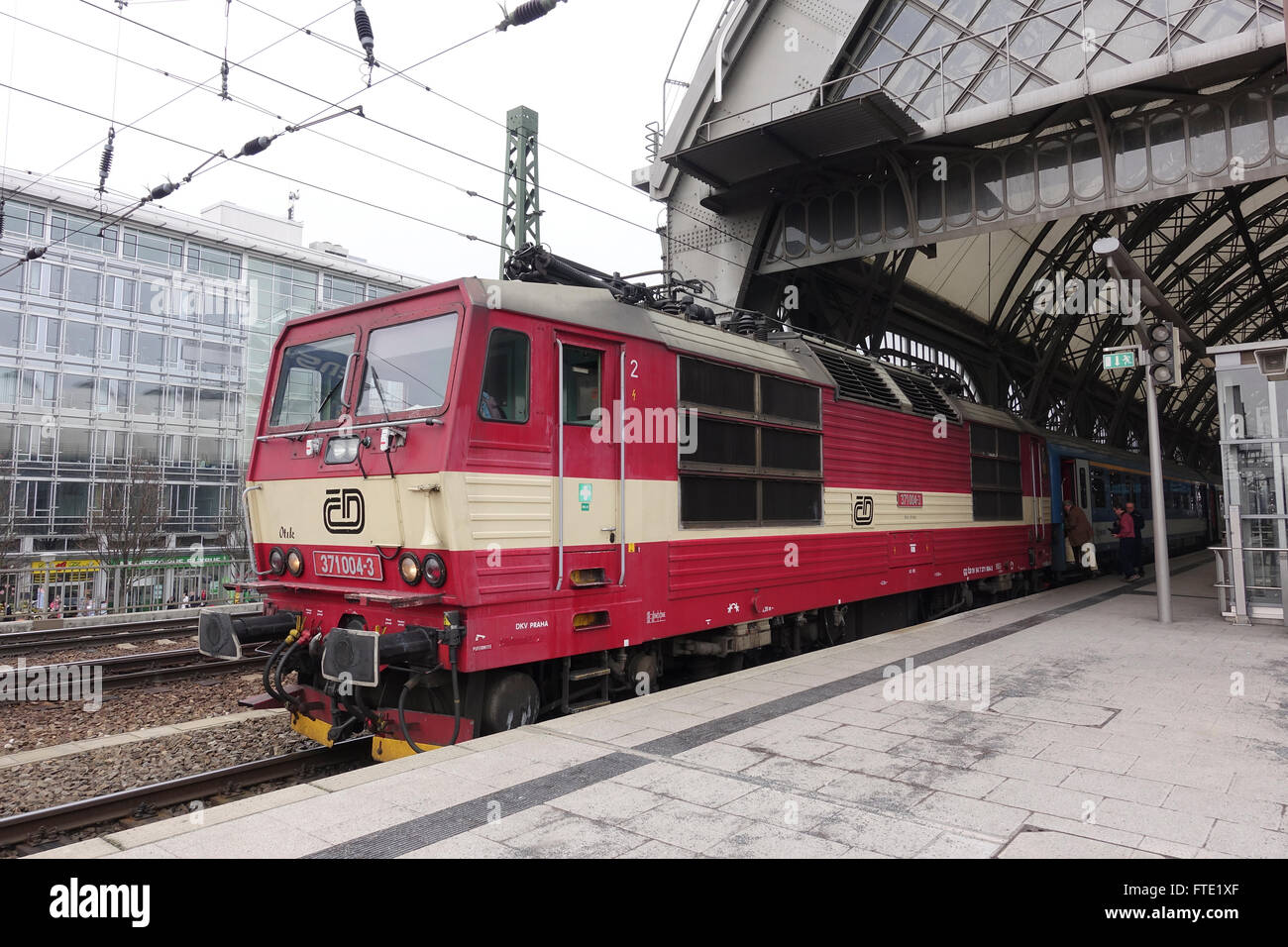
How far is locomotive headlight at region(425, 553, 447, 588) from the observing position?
5165 mm

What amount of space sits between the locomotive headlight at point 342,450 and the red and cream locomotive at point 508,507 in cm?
2

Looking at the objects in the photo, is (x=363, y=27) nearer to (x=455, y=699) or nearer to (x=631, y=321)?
(x=631, y=321)

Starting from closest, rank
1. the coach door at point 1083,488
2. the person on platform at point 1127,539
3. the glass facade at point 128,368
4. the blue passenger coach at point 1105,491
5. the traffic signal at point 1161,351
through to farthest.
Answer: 1. the traffic signal at point 1161,351
2. the blue passenger coach at point 1105,491
3. the person on platform at point 1127,539
4. the coach door at point 1083,488
5. the glass facade at point 128,368

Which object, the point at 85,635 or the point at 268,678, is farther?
the point at 85,635

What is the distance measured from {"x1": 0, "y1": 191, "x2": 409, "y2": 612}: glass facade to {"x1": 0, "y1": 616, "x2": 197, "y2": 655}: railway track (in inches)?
531

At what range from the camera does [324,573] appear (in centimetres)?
599

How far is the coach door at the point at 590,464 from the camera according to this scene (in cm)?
592

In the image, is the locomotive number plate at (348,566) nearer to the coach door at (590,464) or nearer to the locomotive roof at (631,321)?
the coach door at (590,464)

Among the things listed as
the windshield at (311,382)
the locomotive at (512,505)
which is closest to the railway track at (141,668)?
the locomotive at (512,505)

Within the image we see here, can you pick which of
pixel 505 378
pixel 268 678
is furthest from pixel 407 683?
pixel 505 378

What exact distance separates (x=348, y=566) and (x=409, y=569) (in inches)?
30.2

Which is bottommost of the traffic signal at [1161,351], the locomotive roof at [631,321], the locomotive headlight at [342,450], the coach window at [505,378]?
the locomotive headlight at [342,450]

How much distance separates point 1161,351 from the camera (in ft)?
37.3

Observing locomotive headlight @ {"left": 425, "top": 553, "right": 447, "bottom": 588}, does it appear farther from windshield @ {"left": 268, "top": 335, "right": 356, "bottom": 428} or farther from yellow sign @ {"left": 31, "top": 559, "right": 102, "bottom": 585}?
yellow sign @ {"left": 31, "top": 559, "right": 102, "bottom": 585}
